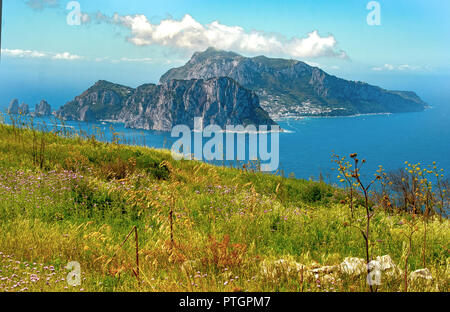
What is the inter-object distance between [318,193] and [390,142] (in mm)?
187376

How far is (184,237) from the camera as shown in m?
5.81

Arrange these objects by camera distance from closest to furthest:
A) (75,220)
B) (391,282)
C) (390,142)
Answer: (391,282)
(75,220)
(390,142)

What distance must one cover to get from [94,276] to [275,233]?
3168 millimetres

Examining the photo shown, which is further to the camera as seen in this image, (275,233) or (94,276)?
(275,233)

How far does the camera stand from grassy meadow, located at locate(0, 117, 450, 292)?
3973 millimetres

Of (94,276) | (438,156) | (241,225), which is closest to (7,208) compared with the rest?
(94,276)

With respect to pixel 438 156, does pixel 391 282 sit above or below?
above

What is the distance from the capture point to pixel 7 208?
6.91m

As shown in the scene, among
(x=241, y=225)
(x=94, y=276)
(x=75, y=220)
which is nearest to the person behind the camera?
(x=94, y=276)

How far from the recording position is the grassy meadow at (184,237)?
3973 millimetres
